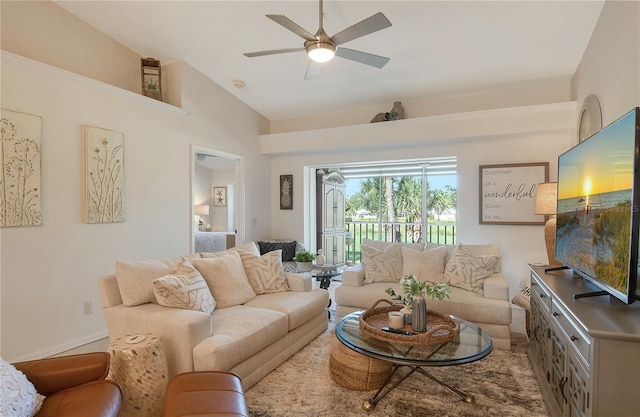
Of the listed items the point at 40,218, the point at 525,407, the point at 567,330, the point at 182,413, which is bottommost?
the point at 525,407

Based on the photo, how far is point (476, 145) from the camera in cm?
459

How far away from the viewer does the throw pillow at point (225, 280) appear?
9.30ft

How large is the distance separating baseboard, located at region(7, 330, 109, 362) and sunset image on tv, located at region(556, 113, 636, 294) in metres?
4.14

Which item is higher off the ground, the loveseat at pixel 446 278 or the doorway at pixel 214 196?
the doorway at pixel 214 196

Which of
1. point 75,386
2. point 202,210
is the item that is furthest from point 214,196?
point 75,386

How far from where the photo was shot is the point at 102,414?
4.54 ft

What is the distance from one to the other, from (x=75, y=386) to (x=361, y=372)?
1589 millimetres

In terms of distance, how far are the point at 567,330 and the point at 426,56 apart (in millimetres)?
3060

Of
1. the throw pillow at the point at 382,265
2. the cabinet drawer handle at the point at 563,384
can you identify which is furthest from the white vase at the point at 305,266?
the cabinet drawer handle at the point at 563,384

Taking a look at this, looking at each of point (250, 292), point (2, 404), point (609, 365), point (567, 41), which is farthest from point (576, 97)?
point (2, 404)

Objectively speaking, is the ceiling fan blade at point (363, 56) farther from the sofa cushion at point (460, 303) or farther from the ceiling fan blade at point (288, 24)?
the sofa cushion at point (460, 303)

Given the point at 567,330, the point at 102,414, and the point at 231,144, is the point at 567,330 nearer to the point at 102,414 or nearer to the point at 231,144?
the point at 102,414

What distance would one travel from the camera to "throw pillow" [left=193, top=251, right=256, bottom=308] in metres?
2.83

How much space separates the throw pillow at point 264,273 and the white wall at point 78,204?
1.41 metres
